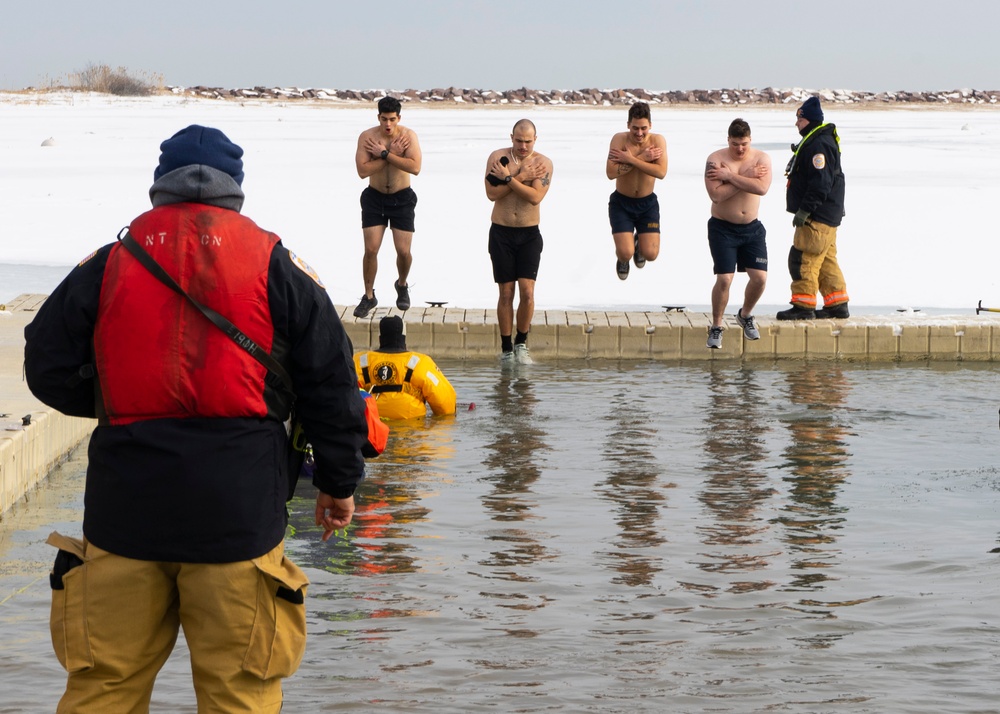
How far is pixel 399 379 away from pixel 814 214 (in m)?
4.64

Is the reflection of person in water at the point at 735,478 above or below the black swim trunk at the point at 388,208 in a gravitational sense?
below

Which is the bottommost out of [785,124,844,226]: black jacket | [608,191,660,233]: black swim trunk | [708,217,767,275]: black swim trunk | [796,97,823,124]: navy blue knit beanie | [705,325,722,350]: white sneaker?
[705,325,722,350]: white sneaker

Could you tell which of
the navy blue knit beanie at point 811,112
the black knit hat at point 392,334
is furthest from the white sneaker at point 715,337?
the black knit hat at point 392,334

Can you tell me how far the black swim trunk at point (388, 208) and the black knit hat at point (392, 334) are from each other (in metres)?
3.69

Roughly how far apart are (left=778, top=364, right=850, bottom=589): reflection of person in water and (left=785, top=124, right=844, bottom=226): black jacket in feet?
4.61

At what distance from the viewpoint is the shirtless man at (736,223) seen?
1144 centimetres

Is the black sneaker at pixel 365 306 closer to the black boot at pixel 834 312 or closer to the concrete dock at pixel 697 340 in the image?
the concrete dock at pixel 697 340

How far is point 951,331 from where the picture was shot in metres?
11.8

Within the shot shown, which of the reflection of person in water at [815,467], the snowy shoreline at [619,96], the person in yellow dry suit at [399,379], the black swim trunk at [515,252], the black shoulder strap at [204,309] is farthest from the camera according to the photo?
the snowy shoreline at [619,96]

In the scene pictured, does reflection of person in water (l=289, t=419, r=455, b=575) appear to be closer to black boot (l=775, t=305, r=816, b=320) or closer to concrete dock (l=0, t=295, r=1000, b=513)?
concrete dock (l=0, t=295, r=1000, b=513)

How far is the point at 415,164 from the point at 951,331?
4324 mm

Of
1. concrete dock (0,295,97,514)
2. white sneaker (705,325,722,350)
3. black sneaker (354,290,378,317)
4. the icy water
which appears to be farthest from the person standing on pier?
concrete dock (0,295,97,514)

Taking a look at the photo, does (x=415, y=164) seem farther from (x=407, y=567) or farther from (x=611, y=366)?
(x=407, y=567)

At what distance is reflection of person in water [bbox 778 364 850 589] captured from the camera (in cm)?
620
